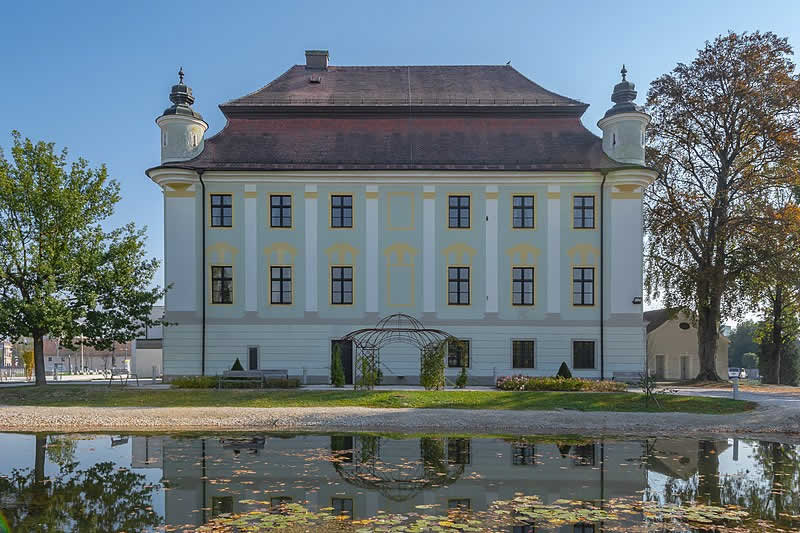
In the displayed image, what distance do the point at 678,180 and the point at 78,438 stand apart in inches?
1069

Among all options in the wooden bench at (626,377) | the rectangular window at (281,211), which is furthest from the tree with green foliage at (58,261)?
the wooden bench at (626,377)

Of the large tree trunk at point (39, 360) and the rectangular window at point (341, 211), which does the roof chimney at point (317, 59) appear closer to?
the rectangular window at point (341, 211)

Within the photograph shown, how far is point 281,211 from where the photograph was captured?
87.7 ft

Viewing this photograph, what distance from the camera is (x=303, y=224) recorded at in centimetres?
2669

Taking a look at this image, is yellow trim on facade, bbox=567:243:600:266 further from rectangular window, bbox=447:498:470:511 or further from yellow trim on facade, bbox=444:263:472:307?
rectangular window, bbox=447:498:470:511

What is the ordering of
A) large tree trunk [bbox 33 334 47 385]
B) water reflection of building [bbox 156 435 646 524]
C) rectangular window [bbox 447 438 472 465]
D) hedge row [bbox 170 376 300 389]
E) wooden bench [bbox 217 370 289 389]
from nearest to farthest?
water reflection of building [bbox 156 435 646 524] → rectangular window [bbox 447 438 472 465] → large tree trunk [bbox 33 334 47 385] → wooden bench [bbox 217 370 289 389] → hedge row [bbox 170 376 300 389]

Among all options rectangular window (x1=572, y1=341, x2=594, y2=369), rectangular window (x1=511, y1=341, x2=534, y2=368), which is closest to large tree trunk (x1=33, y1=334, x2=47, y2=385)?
rectangular window (x1=511, y1=341, x2=534, y2=368)

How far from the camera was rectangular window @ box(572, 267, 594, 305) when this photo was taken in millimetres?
26609

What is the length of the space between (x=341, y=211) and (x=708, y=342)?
58.8 ft

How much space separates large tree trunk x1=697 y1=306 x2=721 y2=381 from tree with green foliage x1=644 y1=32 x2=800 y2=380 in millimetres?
45

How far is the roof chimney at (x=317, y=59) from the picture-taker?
31.2 m

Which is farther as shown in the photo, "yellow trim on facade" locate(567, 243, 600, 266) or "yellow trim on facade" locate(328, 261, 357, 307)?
"yellow trim on facade" locate(567, 243, 600, 266)

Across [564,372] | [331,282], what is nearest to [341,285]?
[331,282]

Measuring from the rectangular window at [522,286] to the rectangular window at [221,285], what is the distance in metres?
11.2
